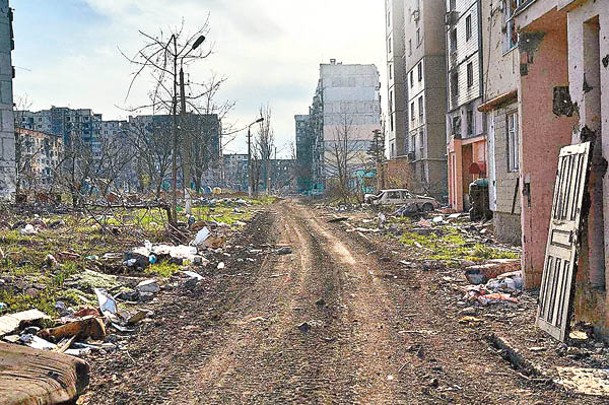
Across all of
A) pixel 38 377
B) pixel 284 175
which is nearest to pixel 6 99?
pixel 38 377

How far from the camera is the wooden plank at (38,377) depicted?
464cm

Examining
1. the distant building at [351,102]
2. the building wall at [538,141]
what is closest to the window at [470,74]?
the building wall at [538,141]

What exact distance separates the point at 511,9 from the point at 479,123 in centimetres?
1774

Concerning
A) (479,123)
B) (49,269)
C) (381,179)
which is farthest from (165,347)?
(381,179)

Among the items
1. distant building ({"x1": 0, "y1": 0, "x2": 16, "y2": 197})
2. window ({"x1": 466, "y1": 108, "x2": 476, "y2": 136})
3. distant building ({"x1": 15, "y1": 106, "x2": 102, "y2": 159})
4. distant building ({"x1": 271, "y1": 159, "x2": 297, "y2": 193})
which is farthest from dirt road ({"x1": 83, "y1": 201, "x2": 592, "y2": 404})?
distant building ({"x1": 15, "y1": 106, "x2": 102, "y2": 159})

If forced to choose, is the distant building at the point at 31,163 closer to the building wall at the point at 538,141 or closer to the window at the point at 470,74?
the building wall at the point at 538,141

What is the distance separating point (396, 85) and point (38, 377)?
53.8 metres

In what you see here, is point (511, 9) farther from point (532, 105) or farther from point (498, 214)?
point (498, 214)

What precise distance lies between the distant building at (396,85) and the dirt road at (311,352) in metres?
45.2

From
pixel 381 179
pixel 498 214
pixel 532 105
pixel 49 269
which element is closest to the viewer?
pixel 532 105

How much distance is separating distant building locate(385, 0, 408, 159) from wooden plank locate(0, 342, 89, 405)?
50.9 meters

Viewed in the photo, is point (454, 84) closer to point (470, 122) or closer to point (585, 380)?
point (470, 122)

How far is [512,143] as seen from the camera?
16078 millimetres

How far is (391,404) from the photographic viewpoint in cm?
501
